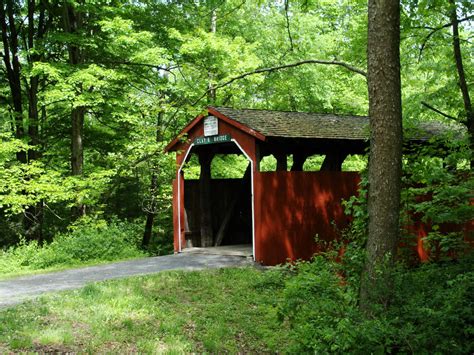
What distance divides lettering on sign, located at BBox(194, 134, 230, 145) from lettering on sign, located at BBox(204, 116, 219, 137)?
103mm

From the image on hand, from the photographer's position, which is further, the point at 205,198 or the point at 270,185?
the point at 205,198

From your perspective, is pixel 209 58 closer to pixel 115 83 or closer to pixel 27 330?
pixel 115 83

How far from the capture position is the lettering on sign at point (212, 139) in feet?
38.9

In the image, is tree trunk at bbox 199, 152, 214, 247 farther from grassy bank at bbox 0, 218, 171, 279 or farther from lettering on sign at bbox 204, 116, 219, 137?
grassy bank at bbox 0, 218, 171, 279

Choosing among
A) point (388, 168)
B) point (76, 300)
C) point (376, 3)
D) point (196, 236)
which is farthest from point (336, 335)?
point (196, 236)

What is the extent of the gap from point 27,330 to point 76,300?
136 centimetres

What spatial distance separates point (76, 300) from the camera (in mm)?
7387

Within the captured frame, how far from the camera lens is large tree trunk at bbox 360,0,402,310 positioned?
5125 mm

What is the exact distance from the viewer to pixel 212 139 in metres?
12.3

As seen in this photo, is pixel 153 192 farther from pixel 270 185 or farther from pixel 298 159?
pixel 270 185

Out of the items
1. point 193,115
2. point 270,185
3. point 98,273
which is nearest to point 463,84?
point 270,185

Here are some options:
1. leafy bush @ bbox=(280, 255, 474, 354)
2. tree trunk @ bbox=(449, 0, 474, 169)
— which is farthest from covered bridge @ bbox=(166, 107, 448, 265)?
leafy bush @ bbox=(280, 255, 474, 354)

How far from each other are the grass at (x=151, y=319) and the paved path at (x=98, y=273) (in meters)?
0.85

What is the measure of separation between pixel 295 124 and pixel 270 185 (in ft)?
6.53
